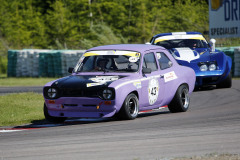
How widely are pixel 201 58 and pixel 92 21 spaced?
28325 mm

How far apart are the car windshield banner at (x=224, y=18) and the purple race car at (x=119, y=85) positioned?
16.7 meters

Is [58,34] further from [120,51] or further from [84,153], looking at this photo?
[84,153]

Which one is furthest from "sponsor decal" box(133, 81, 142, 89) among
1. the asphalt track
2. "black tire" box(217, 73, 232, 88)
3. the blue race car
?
"black tire" box(217, 73, 232, 88)

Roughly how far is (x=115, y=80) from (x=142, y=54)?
117 centimetres

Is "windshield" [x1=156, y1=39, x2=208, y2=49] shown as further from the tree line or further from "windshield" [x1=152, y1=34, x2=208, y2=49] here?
the tree line

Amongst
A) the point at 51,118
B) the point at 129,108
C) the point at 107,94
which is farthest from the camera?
the point at 51,118

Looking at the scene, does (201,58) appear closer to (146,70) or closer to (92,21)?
(146,70)

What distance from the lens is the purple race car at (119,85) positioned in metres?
9.11

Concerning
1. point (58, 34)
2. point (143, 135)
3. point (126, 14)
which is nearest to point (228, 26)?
point (126, 14)

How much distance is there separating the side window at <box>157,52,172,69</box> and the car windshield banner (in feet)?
55.4

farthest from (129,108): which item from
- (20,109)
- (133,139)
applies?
Result: (20,109)

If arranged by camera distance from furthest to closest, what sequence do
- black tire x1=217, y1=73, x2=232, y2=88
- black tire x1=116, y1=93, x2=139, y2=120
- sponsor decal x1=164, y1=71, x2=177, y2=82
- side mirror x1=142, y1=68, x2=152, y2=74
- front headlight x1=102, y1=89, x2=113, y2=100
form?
black tire x1=217, y1=73, x2=232, y2=88
sponsor decal x1=164, y1=71, x2=177, y2=82
side mirror x1=142, y1=68, x2=152, y2=74
black tire x1=116, y1=93, x2=139, y2=120
front headlight x1=102, y1=89, x2=113, y2=100

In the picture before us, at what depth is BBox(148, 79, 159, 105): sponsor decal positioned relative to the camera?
393 inches

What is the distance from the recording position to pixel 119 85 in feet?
29.8
